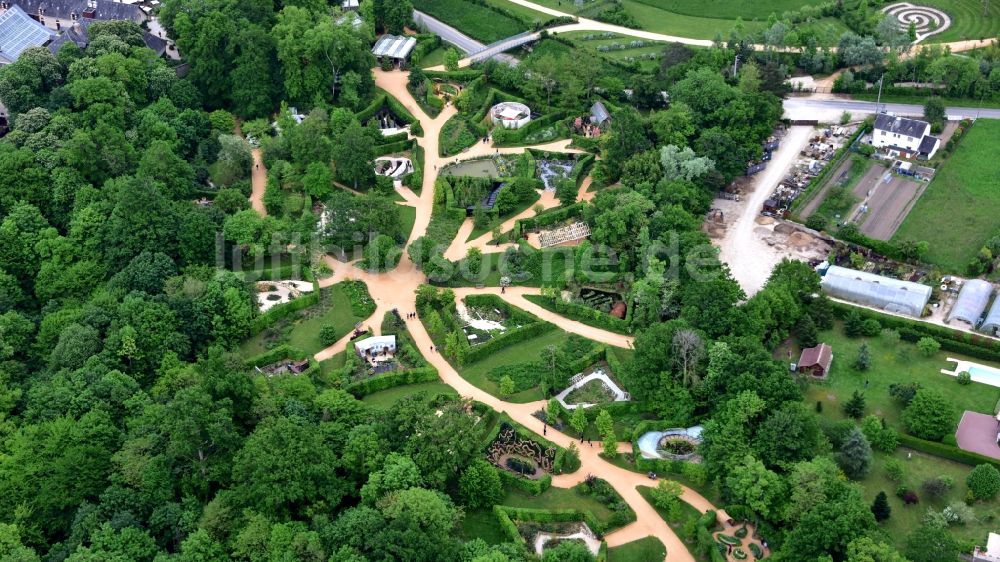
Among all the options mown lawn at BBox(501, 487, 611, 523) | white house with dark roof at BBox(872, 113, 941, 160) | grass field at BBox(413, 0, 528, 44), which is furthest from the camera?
grass field at BBox(413, 0, 528, 44)

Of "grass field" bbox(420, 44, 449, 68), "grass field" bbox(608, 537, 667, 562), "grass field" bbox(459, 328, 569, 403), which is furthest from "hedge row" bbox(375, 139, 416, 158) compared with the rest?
"grass field" bbox(608, 537, 667, 562)

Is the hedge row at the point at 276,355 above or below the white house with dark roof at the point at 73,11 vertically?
below

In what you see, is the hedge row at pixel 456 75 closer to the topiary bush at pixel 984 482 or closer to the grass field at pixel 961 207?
the grass field at pixel 961 207

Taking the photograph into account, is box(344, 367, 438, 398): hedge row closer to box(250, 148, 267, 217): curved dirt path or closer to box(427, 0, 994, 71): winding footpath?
box(250, 148, 267, 217): curved dirt path

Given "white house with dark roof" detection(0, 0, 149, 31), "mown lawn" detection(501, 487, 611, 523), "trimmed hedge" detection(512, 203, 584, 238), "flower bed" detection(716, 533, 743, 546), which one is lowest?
"mown lawn" detection(501, 487, 611, 523)

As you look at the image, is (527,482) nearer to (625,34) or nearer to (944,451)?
(944,451)

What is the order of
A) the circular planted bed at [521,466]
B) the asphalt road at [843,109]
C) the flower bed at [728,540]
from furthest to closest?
the asphalt road at [843,109] → the circular planted bed at [521,466] → the flower bed at [728,540]

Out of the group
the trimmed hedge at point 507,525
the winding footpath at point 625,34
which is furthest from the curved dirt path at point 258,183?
the trimmed hedge at point 507,525
